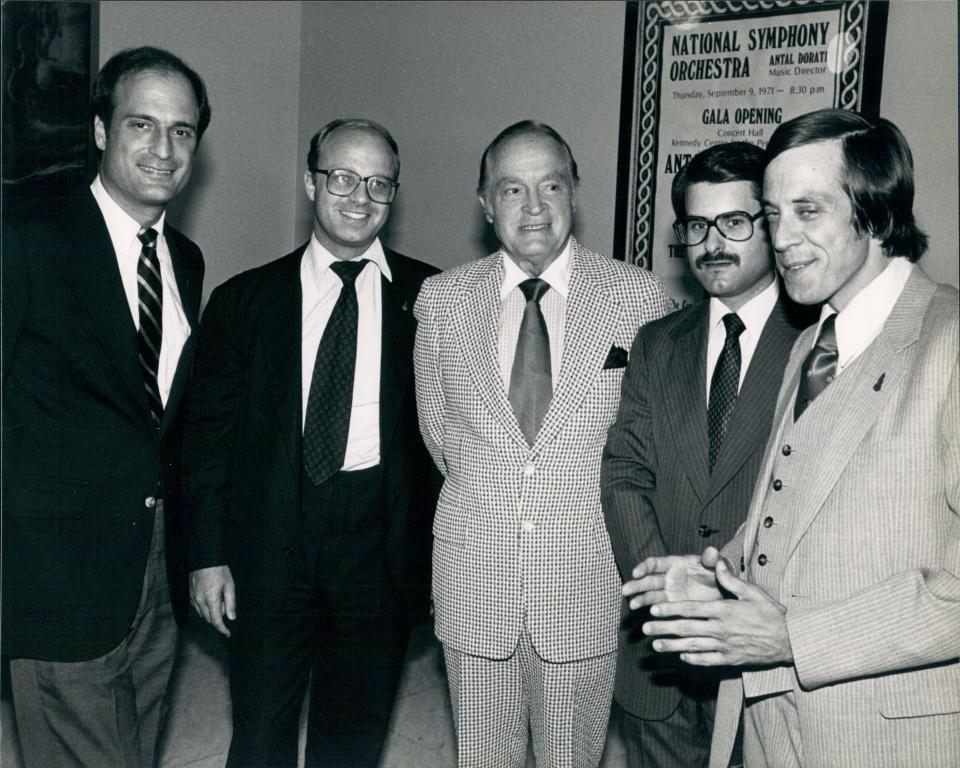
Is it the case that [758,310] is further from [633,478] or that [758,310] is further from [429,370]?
[429,370]

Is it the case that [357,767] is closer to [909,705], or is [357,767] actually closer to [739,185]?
[909,705]

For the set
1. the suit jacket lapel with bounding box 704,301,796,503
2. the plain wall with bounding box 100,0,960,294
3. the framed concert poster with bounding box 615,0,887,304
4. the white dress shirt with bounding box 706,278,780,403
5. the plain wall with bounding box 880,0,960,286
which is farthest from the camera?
the plain wall with bounding box 100,0,960,294

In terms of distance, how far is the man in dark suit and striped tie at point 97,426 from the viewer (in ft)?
7.23

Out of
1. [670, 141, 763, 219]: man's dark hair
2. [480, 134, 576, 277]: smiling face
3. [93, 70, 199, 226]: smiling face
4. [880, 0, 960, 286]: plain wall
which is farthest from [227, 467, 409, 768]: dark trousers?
[880, 0, 960, 286]: plain wall

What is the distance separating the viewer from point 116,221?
7.84 ft

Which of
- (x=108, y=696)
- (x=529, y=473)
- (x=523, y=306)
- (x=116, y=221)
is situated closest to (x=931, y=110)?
(x=523, y=306)

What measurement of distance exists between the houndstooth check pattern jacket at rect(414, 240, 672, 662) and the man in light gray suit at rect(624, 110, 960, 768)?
0.50m

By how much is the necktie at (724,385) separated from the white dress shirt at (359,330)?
A: 3.14 feet

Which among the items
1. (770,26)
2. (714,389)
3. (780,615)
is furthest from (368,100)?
(780,615)

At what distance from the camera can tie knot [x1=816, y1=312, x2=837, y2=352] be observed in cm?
171

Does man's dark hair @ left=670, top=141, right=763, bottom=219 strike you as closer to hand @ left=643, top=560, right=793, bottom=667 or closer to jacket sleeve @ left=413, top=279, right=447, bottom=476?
jacket sleeve @ left=413, top=279, right=447, bottom=476

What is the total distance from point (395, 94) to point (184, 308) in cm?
219

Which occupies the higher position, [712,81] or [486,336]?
[712,81]

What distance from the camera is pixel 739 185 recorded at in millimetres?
2143
